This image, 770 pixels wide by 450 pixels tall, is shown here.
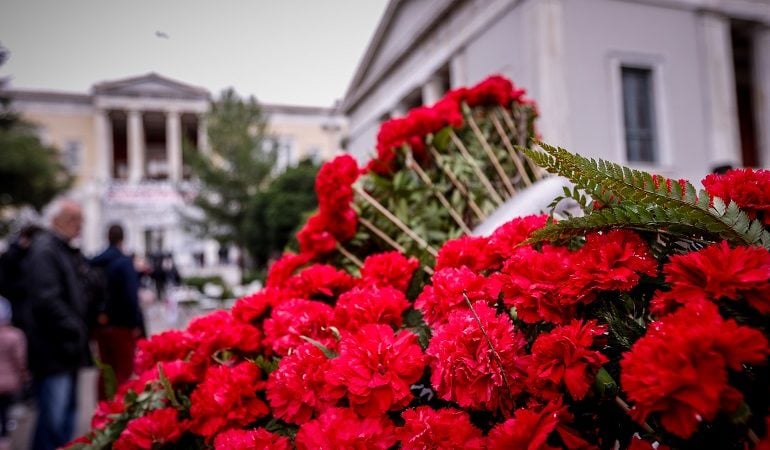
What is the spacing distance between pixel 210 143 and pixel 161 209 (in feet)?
22.0

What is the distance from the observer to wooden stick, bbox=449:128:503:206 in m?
1.75

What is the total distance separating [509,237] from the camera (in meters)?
1.02

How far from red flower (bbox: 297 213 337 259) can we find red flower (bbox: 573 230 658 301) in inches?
35.4

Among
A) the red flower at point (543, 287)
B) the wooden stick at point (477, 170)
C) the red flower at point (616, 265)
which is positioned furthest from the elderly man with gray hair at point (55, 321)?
the red flower at point (616, 265)

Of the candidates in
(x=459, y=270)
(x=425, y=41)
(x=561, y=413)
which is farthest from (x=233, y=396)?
(x=425, y=41)

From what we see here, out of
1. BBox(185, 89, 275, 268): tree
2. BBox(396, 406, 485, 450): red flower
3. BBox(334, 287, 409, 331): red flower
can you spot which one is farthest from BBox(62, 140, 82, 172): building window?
BBox(396, 406, 485, 450): red flower

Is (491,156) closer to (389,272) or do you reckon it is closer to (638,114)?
(389,272)

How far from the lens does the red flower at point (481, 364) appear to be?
75 centimetres

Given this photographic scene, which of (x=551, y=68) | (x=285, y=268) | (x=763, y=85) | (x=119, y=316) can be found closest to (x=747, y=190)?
(x=285, y=268)

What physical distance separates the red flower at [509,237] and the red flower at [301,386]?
40 centimetres

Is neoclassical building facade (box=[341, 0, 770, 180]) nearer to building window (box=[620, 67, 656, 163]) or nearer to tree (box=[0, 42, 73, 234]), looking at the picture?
building window (box=[620, 67, 656, 163])

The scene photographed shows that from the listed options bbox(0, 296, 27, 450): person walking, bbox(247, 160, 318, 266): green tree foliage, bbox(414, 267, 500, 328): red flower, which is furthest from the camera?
bbox(247, 160, 318, 266): green tree foliage

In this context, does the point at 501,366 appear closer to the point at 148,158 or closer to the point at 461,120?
the point at 461,120

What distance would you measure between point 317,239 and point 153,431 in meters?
0.67
